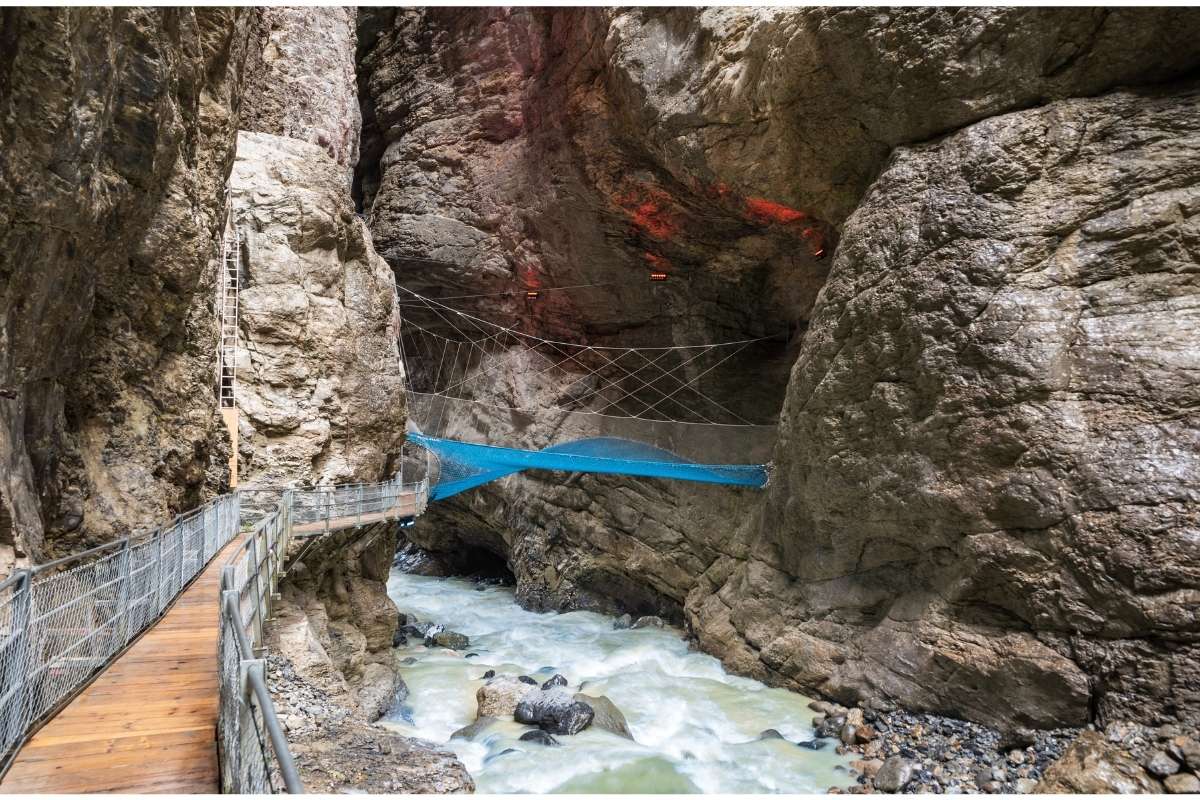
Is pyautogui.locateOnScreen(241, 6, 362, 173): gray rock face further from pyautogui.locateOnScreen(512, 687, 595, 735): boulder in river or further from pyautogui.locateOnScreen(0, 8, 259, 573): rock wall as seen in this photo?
pyautogui.locateOnScreen(512, 687, 595, 735): boulder in river

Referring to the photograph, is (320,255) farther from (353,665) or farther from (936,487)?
(936,487)

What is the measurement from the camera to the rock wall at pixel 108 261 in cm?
414

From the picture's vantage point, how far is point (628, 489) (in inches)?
655

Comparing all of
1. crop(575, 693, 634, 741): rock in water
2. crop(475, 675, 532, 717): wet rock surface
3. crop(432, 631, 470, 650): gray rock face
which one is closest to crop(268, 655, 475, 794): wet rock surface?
crop(475, 675, 532, 717): wet rock surface

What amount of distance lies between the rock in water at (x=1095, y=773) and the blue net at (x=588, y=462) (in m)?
6.68

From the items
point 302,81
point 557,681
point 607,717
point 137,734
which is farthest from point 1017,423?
point 302,81

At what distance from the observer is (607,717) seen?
29.5 feet

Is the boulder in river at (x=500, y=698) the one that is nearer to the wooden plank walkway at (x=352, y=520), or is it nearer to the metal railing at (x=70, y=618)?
the wooden plank walkway at (x=352, y=520)

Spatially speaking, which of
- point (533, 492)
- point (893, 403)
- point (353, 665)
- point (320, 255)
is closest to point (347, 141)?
point (320, 255)

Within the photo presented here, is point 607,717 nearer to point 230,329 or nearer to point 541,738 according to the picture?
point 541,738

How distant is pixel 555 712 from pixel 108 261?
6.92 meters

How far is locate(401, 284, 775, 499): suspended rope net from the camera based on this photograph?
14.4 meters

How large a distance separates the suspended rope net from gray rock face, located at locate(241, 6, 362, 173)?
17.4 ft

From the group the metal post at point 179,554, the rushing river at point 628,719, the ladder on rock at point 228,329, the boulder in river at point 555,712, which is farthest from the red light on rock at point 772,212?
the metal post at point 179,554
